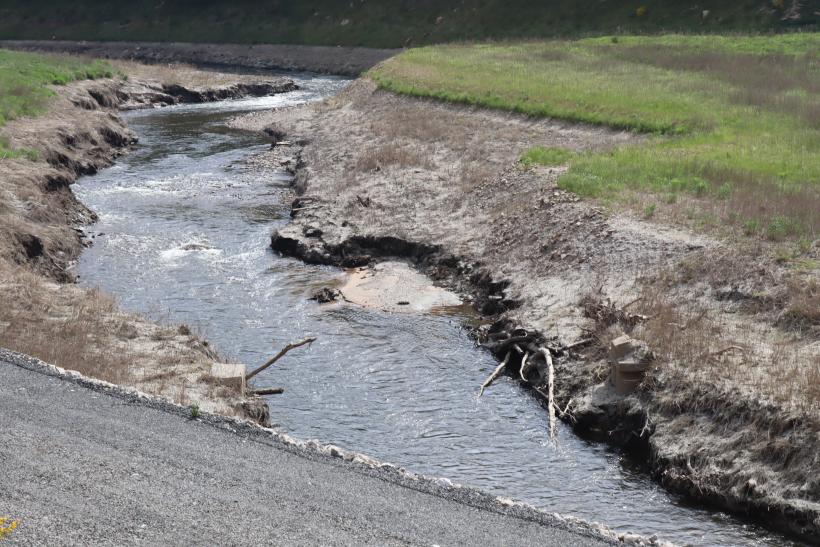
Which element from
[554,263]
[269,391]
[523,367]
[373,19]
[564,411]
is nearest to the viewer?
[564,411]

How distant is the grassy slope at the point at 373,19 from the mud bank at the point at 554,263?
4364cm

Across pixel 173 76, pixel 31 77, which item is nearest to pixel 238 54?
pixel 173 76

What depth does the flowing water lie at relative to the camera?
16047 millimetres

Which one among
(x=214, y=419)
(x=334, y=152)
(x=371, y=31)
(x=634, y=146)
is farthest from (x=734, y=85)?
(x=371, y=31)

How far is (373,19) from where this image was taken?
10456cm

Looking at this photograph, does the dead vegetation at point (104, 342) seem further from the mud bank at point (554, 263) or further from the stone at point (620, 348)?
the stone at point (620, 348)

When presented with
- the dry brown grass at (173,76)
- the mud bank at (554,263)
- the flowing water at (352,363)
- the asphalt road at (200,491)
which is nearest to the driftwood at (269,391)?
the flowing water at (352,363)

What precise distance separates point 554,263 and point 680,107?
1737cm

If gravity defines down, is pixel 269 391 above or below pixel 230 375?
below

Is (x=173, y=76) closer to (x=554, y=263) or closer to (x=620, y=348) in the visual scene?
(x=554, y=263)

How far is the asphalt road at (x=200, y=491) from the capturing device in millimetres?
11797

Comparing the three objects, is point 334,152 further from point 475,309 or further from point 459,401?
point 459,401

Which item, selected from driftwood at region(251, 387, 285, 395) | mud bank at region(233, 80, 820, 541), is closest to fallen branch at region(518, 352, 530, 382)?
mud bank at region(233, 80, 820, 541)

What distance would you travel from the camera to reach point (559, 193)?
29094 millimetres
